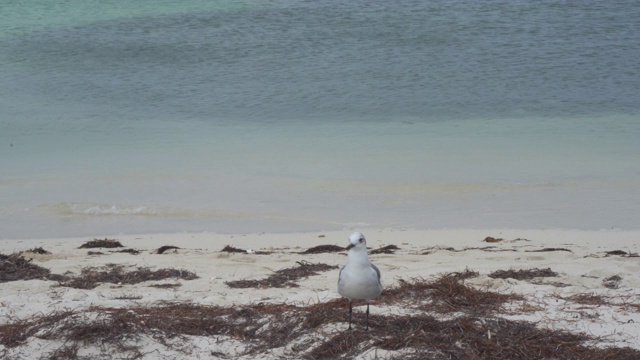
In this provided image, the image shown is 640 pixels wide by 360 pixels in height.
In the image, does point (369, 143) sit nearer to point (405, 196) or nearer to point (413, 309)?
point (405, 196)

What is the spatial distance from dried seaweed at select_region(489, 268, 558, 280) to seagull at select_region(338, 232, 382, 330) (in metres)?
2.25

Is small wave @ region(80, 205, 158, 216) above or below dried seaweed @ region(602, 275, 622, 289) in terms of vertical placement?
below

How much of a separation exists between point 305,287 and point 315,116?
10.7 metres

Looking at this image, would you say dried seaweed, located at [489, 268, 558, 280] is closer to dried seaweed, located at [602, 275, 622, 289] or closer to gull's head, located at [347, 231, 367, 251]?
dried seaweed, located at [602, 275, 622, 289]

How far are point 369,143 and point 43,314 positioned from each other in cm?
959

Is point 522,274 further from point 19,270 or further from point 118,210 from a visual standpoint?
point 118,210

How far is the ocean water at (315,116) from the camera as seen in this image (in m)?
11.2

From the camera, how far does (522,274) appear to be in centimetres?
722

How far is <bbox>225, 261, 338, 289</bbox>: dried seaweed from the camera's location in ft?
23.2

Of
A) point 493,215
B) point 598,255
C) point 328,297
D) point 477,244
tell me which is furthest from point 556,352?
point 493,215

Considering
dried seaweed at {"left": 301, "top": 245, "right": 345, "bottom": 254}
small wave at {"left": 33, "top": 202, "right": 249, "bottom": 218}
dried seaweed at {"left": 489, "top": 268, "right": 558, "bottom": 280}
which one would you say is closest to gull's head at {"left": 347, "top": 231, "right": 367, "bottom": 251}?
dried seaweed at {"left": 489, "top": 268, "right": 558, "bottom": 280}

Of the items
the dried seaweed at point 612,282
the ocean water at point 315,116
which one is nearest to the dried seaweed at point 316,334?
the dried seaweed at point 612,282

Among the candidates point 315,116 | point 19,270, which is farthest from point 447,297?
point 315,116

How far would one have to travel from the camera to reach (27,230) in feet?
34.5
